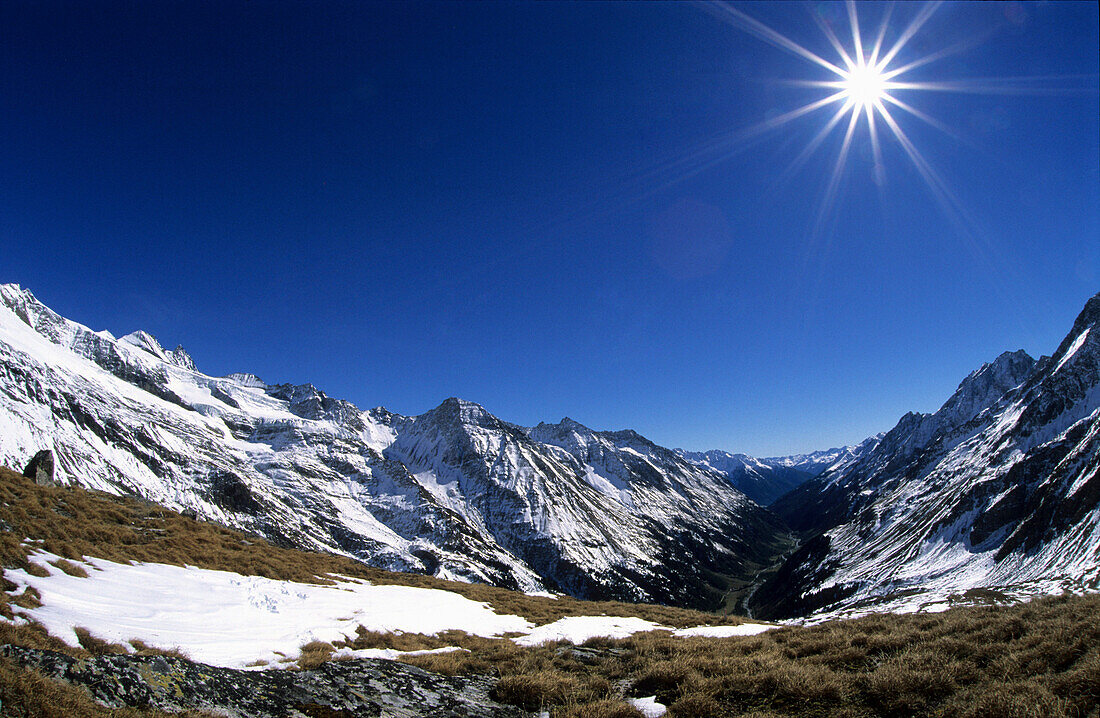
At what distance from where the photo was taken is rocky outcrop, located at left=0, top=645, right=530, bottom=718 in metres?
6.80

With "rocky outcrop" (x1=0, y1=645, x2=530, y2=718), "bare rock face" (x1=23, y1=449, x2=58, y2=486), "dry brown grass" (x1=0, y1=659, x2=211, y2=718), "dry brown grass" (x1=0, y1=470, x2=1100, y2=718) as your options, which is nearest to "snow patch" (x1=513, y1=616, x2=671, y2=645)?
"dry brown grass" (x1=0, y1=470, x2=1100, y2=718)

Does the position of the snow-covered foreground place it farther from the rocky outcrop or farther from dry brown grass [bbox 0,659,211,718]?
dry brown grass [bbox 0,659,211,718]

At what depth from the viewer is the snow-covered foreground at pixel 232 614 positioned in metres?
12.2

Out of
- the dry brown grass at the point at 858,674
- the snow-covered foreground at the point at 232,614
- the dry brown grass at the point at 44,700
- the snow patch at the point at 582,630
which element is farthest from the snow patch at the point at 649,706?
the snow-covered foreground at the point at 232,614

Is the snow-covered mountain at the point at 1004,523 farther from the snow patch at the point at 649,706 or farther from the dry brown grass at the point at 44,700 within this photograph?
the dry brown grass at the point at 44,700

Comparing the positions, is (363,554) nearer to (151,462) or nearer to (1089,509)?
(151,462)

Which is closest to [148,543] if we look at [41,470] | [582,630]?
[41,470]

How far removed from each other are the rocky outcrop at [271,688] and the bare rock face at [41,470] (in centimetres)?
3515

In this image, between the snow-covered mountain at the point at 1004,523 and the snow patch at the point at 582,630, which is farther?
the snow-covered mountain at the point at 1004,523

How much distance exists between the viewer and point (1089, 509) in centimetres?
9775

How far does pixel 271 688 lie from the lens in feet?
28.0

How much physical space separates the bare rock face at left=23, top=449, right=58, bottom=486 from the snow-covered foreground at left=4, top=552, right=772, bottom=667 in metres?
21.3

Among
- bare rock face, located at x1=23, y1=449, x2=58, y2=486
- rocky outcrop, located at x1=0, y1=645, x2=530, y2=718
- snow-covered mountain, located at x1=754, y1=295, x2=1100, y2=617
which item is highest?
snow-covered mountain, located at x1=754, y1=295, x2=1100, y2=617

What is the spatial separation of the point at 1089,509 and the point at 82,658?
157502mm
